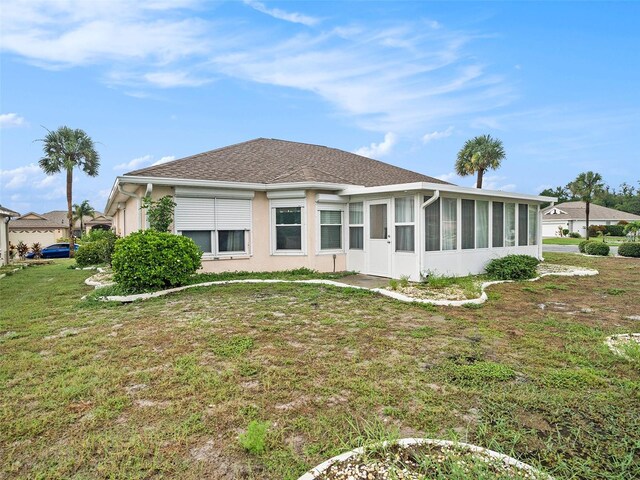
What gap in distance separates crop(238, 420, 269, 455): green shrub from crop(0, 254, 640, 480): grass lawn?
11mm

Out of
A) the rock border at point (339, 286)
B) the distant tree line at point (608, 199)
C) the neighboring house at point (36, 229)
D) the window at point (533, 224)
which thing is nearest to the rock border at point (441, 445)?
the rock border at point (339, 286)

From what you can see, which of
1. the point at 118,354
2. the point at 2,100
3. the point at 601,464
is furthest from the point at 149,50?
the point at 601,464

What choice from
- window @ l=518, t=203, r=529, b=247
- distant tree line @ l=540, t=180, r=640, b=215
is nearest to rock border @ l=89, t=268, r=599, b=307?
window @ l=518, t=203, r=529, b=247

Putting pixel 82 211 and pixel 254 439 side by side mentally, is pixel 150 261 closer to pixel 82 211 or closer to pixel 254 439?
pixel 254 439

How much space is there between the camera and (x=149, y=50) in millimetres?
11367

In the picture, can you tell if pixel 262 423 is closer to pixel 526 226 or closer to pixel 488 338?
pixel 488 338

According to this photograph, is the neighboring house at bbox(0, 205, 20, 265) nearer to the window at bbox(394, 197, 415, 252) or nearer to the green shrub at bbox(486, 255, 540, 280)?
the window at bbox(394, 197, 415, 252)

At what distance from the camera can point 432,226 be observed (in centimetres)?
1000

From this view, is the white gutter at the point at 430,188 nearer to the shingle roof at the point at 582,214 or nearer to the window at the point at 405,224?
the window at the point at 405,224

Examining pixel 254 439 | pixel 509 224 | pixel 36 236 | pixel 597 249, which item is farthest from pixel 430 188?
pixel 36 236

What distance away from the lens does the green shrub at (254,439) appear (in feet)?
8.33

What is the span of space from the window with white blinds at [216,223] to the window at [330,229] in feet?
7.81

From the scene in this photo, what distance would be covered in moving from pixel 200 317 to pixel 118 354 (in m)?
1.81

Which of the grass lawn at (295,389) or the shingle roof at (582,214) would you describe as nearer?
the grass lawn at (295,389)
